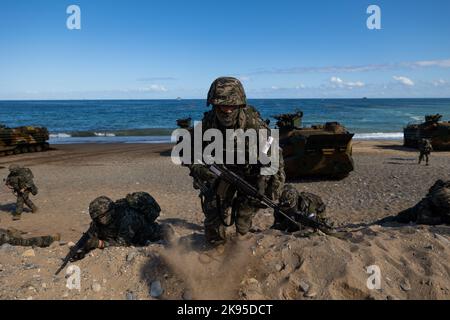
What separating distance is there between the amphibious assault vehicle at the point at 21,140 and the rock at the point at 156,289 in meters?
20.5

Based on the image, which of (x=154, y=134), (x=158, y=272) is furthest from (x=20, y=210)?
(x=154, y=134)

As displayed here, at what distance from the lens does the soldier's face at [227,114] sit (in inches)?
183

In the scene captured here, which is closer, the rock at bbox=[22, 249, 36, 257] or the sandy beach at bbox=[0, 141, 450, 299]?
the sandy beach at bbox=[0, 141, 450, 299]

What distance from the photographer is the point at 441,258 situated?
4883mm

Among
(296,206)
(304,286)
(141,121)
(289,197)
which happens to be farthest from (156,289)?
(141,121)

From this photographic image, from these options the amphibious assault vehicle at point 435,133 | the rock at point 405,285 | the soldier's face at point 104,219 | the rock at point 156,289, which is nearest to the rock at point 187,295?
the rock at point 156,289

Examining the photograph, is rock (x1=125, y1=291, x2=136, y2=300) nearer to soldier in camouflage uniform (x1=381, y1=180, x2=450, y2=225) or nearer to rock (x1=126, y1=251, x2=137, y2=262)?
rock (x1=126, y1=251, x2=137, y2=262)

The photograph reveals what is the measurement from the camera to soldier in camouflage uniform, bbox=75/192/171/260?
6379mm

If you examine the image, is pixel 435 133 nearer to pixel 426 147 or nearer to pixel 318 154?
pixel 426 147

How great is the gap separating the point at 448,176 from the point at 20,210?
13.6 m

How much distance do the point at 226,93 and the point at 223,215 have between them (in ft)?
5.00

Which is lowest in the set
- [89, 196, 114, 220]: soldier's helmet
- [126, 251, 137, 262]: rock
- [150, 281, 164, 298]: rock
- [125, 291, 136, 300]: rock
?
[125, 291, 136, 300]: rock

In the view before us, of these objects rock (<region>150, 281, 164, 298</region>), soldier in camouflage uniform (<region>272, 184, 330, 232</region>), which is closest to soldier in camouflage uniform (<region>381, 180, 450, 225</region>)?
soldier in camouflage uniform (<region>272, 184, 330, 232</region>)
